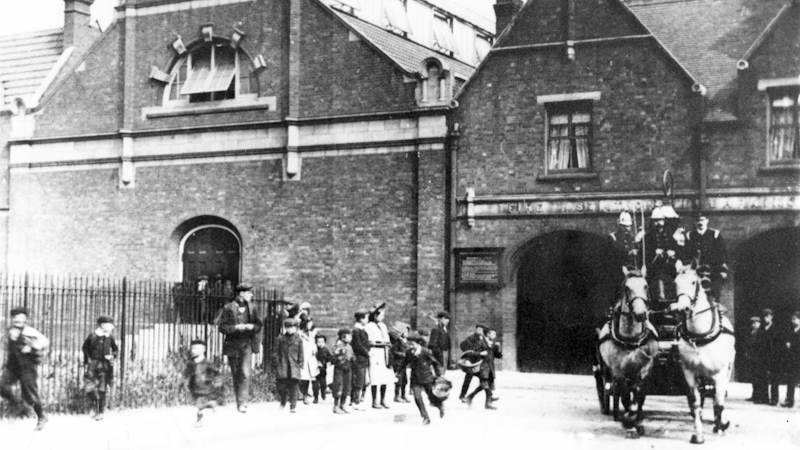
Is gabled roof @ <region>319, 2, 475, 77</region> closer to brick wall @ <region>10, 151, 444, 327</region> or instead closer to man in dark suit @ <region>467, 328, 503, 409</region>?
brick wall @ <region>10, 151, 444, 327</region>

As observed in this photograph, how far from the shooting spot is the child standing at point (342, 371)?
15.8 metres

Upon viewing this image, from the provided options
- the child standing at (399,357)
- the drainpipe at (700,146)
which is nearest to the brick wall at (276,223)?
the child standing at (399,357)

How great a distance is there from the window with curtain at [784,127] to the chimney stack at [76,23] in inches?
774

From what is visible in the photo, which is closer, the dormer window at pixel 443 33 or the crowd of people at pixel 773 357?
the crowd of people at pixel 773 357

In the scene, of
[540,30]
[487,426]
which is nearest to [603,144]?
[540,30]

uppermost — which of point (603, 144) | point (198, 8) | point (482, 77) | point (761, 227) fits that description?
point (198, 8)

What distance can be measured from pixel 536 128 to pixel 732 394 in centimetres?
728

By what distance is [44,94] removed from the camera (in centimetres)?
2912

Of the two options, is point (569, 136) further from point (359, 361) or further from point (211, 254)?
point (211, 254)

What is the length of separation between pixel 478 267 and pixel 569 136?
3.55 meters

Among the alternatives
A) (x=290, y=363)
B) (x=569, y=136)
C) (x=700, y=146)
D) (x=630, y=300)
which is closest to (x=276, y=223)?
(x=569, y=136)

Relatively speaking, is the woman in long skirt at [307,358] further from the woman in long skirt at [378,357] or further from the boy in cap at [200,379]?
the boy in cap at [200,379]

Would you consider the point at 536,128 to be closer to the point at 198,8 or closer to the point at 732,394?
the point at 732,394

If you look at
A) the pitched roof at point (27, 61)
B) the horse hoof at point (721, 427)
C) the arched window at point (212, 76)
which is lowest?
the horse hoof at point (721, 427)
